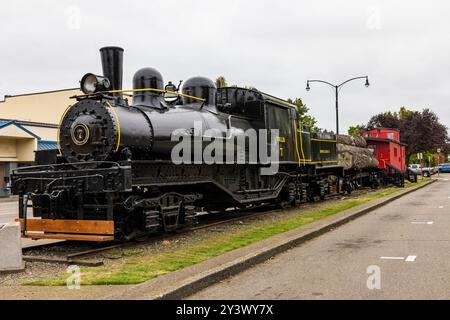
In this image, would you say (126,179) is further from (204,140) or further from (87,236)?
(204,140)

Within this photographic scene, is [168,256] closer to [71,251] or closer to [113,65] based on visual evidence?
[71,251]

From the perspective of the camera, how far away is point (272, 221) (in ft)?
42.2

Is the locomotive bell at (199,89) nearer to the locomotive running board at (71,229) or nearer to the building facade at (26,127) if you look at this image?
the locomotive running board at (71,229)

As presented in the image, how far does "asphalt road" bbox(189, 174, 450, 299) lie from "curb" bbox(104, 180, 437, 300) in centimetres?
12

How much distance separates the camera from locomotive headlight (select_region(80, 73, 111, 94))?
916cm

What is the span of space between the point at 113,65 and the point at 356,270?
6.02 metres

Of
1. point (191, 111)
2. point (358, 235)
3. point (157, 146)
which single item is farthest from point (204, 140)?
point (358, 235)

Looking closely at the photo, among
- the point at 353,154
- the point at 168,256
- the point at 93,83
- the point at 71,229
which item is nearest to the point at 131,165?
the point at 71,229

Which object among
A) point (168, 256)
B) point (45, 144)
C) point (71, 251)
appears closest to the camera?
point (168, 256)

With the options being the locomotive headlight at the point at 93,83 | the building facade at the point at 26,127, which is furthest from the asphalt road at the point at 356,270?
the building facade at the point at 26,127

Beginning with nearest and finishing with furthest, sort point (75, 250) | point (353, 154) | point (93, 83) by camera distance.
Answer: point (75, 250) < point (93, 83) < point (353, 154)

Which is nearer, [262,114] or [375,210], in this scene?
[262,114]

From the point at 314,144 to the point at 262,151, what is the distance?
5.37 m

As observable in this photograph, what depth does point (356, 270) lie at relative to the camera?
688 centimetres
